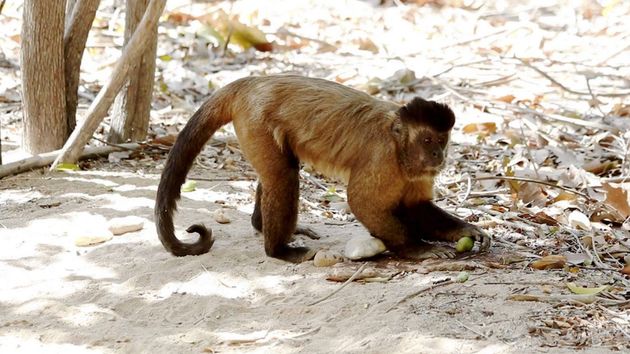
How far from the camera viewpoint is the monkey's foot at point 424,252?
4918 millimetres

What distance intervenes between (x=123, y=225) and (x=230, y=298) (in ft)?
4.44

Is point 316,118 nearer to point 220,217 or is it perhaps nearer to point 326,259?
point 326,259

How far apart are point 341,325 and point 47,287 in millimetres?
1799

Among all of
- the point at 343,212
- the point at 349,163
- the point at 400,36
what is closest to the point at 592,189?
the point at 343,212

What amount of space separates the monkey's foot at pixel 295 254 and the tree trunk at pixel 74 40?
9.75 ft

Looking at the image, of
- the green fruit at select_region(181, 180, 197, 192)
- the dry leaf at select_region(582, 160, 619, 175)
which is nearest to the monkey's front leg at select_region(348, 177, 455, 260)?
the green fruit at select_region(181, 180, 197, 192)

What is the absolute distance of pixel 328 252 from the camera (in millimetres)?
5145

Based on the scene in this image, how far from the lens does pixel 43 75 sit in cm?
691

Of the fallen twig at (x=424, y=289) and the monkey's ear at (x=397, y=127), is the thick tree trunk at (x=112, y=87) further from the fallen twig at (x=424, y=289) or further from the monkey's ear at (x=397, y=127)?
the fallen twig at (x=424, y=289)

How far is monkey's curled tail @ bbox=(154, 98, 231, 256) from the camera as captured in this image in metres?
5.20

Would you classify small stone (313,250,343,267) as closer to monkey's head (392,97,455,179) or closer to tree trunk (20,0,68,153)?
monkey's head (392,97,455,179)

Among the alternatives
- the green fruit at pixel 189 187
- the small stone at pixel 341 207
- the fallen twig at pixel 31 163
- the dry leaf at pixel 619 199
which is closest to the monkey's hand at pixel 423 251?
the small stone at pixel 341 207

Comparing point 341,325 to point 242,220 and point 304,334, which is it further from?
A: point 242,220

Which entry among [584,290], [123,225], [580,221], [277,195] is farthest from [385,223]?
[123,225]
